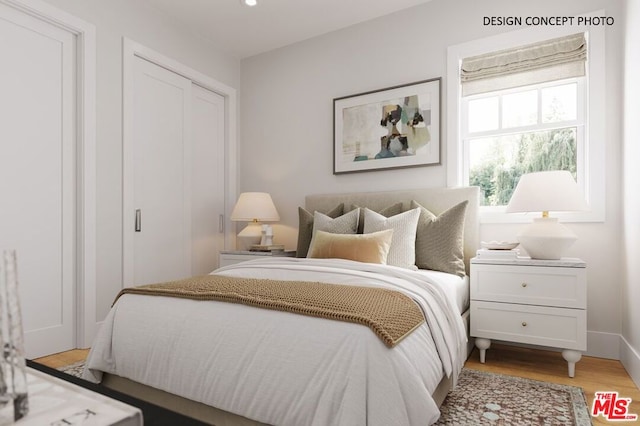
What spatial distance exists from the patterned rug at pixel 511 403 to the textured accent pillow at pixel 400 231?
0.79 m

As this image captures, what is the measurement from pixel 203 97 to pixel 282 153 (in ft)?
3.31

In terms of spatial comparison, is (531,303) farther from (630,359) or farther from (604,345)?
(604,345)

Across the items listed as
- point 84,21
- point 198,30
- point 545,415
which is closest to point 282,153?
point 198,30

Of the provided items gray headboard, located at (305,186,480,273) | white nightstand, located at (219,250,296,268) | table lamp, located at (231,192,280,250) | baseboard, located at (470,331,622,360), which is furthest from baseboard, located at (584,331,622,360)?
table lamp, located at (231,192,280,250)

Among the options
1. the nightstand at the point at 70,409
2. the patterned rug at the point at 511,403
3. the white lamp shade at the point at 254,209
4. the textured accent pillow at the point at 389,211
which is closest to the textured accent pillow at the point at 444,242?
the textured accent pillow at the point at 389,211

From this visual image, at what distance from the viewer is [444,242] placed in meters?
2.68

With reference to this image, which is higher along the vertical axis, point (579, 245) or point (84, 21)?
point (84, 21)

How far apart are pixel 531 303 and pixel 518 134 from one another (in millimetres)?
1346

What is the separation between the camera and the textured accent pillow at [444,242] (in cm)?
265

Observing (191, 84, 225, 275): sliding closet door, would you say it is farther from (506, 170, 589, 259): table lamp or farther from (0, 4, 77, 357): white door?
(506, 170, 589, 259): table lamp

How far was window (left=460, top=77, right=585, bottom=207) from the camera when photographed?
9.15 ft

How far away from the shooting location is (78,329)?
9.33 feet

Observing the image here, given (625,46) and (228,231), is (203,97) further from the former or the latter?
(625,46)

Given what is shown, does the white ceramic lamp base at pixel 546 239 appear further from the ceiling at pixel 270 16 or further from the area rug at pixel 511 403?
the ceiling at pixel 270 16
